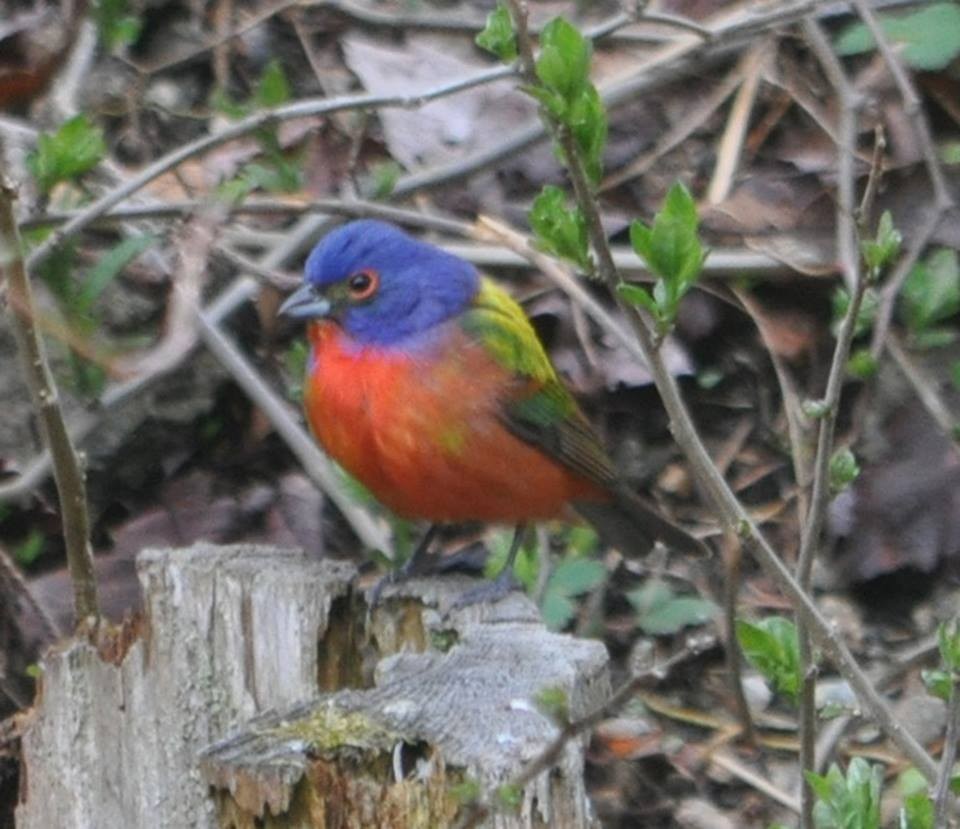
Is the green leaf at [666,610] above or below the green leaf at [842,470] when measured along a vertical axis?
below

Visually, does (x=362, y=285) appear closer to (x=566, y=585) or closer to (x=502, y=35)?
(x=566, y=585)

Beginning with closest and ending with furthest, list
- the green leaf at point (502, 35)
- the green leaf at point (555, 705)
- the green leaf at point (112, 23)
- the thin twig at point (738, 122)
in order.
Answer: the green leaf at point (555, 705)
the green leaf at point (502, 35)
the green leaf at point (112, 23)
the thin twig at point (738, 122)

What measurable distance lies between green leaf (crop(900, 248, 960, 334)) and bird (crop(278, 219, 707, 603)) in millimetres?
1317

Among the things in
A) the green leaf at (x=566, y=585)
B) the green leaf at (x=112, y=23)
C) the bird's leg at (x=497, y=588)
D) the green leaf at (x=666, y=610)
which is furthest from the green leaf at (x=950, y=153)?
the green leaf at (x=112, y=23)

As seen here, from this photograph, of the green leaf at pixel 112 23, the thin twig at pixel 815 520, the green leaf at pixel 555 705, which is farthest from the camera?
the green leaf at pixel 112 23

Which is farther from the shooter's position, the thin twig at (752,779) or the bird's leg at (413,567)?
the thin twig at (752,779)

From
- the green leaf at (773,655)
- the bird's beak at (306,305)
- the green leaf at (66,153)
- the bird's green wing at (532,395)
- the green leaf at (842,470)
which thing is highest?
the green leaf at (66,153)

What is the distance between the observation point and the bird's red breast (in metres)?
4.37

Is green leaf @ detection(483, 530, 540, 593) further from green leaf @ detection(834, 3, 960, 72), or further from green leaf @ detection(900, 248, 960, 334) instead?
green leaf @ detection(834, 3, 960, 72)

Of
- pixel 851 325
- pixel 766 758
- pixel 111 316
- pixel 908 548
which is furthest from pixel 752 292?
pixel 851 325

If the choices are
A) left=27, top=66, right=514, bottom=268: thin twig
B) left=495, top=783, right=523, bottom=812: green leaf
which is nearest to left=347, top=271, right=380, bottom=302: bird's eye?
left=27, top=66, right=514, bottom=268: thin twig

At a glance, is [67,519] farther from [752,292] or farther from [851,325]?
[752,292]

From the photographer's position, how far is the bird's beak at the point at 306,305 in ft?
14.8

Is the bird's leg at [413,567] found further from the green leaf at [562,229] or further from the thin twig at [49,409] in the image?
the green leaf at [562,229]
